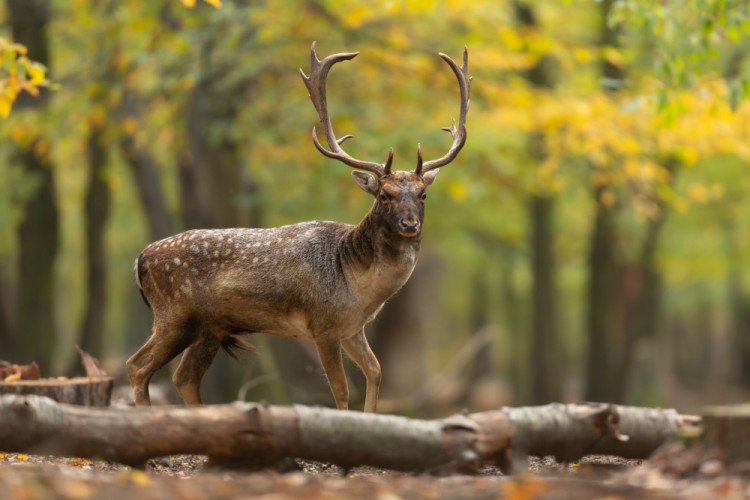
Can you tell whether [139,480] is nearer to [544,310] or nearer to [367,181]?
[367,181]

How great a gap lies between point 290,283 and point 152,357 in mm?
1209

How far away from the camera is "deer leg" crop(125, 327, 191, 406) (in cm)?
727

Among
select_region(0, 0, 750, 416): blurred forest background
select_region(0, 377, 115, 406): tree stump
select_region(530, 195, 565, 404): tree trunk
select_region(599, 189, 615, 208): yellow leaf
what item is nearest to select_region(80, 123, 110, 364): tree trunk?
select_region(0, 0, 750, 416): blurred forest background

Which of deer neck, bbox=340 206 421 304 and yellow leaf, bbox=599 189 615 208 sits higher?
yellow leaf, bbox=599 189 615 208

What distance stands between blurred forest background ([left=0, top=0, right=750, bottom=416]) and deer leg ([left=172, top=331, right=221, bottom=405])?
3.11 meters

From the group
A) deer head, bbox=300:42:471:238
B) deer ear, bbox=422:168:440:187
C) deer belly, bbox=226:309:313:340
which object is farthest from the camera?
deer ear, bbox=422:168:440:187

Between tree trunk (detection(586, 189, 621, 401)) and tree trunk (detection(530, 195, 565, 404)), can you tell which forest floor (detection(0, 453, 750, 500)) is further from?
tree trunk (detection(530, 195, 565, 404))

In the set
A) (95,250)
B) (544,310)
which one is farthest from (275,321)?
(544,310)

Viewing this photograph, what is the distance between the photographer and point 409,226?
6836 mm

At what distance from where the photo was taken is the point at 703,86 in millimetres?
12516

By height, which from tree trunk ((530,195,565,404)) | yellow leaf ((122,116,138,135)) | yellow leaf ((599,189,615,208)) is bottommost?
tree trunk ((530,195,565,404))

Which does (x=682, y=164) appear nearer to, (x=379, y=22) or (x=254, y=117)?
(x=379, y=22)

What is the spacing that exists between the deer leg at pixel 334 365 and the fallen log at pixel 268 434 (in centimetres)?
183

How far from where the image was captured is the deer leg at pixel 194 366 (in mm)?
7559
